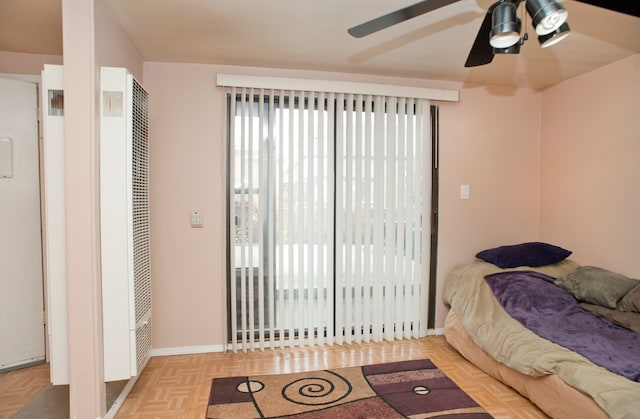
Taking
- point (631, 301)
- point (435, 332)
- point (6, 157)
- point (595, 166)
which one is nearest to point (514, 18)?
point (631, 301)

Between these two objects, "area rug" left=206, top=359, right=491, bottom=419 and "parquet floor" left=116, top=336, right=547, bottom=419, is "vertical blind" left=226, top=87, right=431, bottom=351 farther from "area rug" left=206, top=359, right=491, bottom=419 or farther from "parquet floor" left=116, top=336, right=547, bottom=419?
"area rug" left=206, top=359, right=491, bottom=419

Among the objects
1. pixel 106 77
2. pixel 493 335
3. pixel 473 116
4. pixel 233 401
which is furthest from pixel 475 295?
pixel 106 77

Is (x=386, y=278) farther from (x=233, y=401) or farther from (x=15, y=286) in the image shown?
(x=15, y=286)

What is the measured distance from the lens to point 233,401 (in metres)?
2.28

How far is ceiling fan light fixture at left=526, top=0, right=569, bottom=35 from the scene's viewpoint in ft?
4.09

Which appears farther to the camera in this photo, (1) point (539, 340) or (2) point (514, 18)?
(1) point (539, 340)

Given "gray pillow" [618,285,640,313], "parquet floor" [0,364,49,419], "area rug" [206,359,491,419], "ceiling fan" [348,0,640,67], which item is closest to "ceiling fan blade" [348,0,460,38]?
"ceiling fan" [348,0,640,67]

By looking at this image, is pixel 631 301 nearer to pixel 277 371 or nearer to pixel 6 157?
pixel 277 371

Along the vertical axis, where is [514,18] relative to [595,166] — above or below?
above

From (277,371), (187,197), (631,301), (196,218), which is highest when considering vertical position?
(187,197)

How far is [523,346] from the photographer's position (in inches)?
89.7

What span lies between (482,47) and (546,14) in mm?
461

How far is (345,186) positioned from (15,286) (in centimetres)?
281

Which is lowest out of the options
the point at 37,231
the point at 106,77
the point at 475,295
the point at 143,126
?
the point at 475,295
